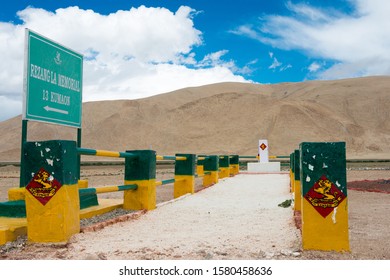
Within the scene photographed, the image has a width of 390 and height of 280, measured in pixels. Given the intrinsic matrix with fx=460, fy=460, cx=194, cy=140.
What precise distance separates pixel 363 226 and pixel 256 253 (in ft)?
8.51

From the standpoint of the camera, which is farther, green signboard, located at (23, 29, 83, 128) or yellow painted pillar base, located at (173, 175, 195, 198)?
yellow painted pillar base, located at (173, 175, 195, 198)

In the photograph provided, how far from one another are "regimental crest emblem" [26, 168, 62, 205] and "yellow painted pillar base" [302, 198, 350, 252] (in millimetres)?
2642

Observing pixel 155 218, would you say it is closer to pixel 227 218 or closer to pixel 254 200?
pixel 227 218

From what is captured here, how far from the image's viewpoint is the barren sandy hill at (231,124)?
7231 cm

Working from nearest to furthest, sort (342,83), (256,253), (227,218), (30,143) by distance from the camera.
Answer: (256,253) → (30,143) → (227,218) → (342,83)

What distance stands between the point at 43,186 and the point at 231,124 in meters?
76.1

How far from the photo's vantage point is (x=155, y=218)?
6.87 m

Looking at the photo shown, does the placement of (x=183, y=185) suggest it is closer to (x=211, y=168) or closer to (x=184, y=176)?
(x=184, y=176)

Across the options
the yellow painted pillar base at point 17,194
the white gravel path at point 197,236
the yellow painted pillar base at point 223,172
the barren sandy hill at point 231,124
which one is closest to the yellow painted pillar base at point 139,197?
the white gravel path at point 197,236

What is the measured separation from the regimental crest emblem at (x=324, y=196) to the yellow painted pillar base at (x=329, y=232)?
0.14ft

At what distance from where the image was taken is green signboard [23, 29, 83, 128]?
636cm

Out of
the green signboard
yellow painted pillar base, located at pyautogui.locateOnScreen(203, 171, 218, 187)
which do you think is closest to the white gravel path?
the green signboard

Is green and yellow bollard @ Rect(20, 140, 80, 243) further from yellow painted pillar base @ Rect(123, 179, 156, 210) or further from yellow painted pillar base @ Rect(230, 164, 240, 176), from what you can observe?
yellow painted pillar base @ Rect(230, 164, 240, 176)

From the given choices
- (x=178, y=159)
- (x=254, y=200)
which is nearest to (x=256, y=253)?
(x=254, y=200)
